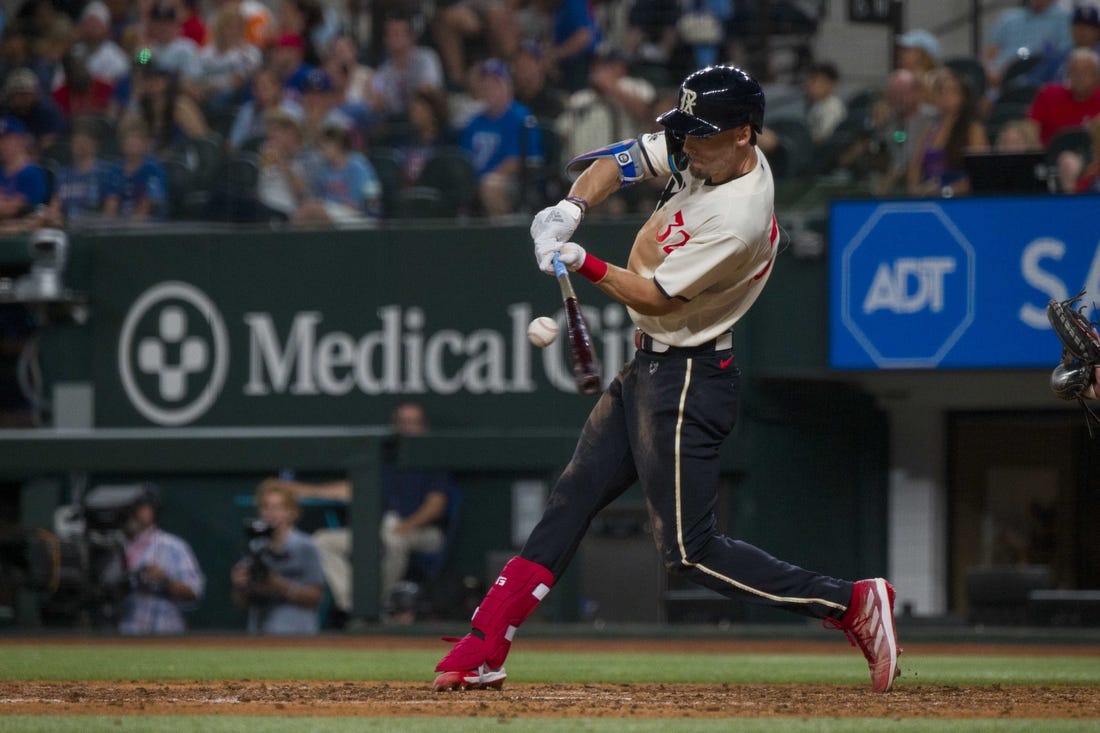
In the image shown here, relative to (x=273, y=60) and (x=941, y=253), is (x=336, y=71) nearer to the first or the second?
Answer: (x=273, y=60)

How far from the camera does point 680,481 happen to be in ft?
17.1

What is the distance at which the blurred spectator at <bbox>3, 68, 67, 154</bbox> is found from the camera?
45.3 ft

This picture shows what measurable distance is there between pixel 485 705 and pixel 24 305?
856 centimetres

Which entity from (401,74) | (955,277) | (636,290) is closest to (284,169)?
(401,74)

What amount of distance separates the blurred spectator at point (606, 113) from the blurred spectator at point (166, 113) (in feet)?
10.6

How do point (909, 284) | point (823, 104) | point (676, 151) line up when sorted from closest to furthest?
point (676, 151)
point (909, 284)
point (823, 104)

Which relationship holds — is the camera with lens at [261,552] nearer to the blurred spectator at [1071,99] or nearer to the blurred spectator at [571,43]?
the blurred spectator at [571,43]

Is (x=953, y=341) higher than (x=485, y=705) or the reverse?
higher

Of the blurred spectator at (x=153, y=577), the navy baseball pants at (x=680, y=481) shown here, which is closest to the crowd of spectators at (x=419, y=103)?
the blurred spectator at (x=153, y=577)

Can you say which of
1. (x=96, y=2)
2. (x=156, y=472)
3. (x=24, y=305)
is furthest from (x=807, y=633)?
(x=96, y=2)

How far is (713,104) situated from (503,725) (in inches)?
76.4

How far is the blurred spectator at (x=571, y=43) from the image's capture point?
13164 mm

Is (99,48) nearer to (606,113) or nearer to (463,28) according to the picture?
(463,28)

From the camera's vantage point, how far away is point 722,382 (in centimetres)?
532
